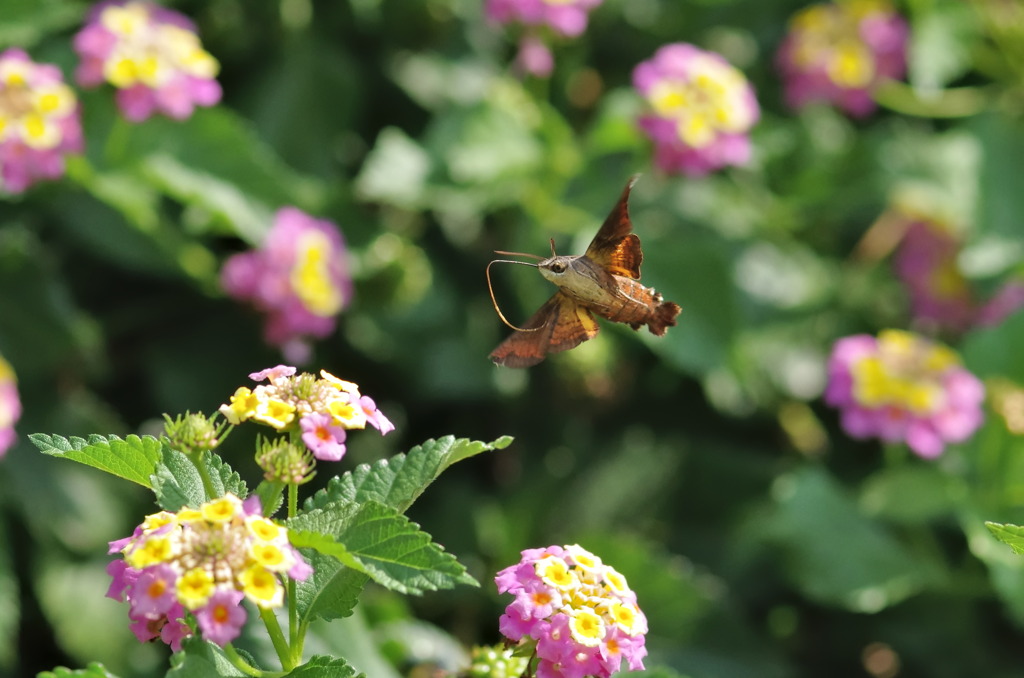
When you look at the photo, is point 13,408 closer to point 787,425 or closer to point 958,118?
point 787,425

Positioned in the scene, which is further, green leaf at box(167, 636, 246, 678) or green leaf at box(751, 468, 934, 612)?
green leaf at box(751, 468, 934, 612)

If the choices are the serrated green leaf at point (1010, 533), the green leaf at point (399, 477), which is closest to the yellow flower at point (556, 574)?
the green leaf at point (399, 477)

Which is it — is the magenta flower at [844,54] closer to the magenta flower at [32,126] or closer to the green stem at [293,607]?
the magenta flower at [32,126]

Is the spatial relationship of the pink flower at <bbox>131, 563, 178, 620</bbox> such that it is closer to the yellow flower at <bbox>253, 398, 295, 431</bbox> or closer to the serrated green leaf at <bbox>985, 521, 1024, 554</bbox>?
the yellow flower at <bbox>253, 398, 295, 431</bbox>

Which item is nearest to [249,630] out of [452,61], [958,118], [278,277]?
[278,277]

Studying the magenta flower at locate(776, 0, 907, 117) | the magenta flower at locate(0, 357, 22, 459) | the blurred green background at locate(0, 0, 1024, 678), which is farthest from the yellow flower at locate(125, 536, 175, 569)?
the magenta flower at locate(776, 0, 907, 117)

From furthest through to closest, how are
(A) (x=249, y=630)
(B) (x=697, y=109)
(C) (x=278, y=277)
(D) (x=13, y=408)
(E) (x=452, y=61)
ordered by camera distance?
(E) (x=452, y=61), (B) (x=697, y=109), (C) (x=278, y=277), (D) (x=13, y=408), (A) (x=249, y=630)
